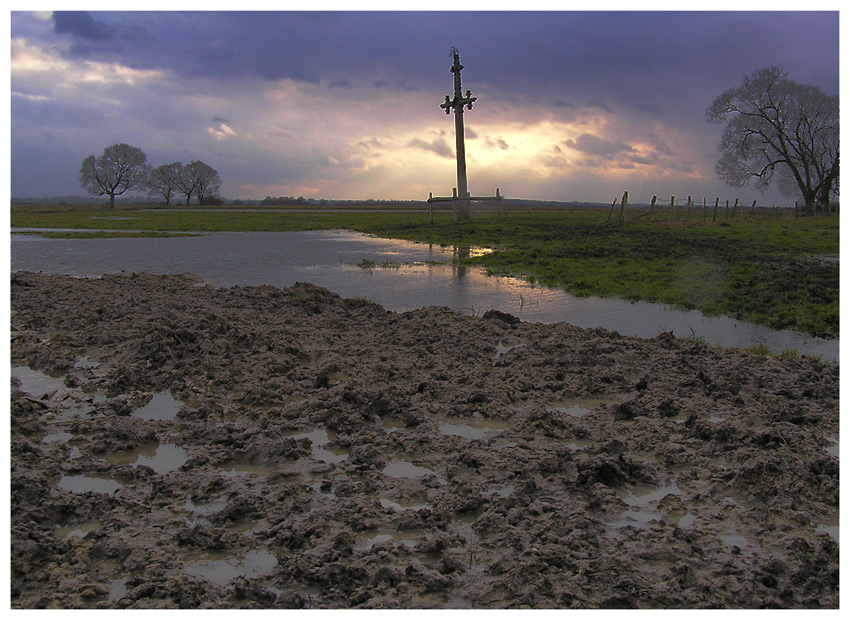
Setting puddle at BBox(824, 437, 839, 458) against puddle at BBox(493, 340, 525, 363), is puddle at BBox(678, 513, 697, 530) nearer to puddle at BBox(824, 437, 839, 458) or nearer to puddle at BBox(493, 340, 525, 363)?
puddle at BBox(824, 437, 839, 458)

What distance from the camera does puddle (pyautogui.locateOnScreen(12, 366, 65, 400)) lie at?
216 inches

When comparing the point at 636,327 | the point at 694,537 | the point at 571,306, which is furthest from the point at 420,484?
the point at 571,306

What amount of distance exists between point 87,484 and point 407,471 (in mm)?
2129

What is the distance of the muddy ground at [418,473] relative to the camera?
278cm

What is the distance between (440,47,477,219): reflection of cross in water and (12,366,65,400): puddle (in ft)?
96.1

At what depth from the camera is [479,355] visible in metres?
6.57

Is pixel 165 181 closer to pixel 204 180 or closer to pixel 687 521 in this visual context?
pixel 204 180

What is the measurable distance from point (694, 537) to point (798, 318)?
22.1 ft

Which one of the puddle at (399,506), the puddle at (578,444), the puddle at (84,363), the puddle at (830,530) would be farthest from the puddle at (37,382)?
the puddle at (830,530)

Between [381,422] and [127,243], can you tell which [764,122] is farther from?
[381,422]

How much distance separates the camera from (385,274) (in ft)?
45.0

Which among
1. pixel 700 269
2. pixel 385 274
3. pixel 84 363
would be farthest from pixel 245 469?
pixel 700 269

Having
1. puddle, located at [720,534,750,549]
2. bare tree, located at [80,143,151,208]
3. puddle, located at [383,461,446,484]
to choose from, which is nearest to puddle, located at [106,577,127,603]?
puddle, located at [383,461,446,484]

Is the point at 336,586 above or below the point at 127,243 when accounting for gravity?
below
